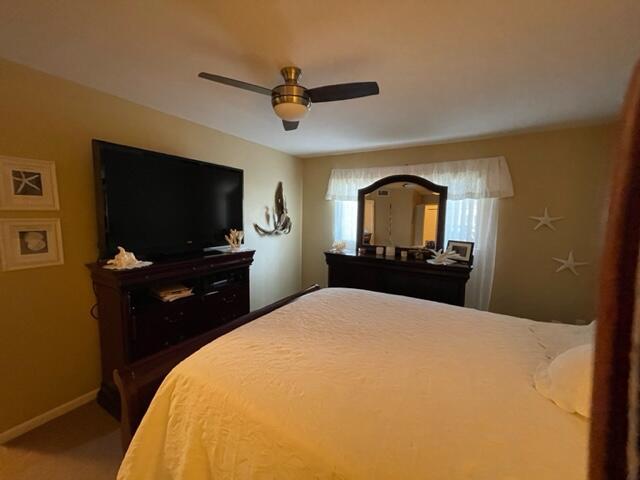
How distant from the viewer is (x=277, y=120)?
2572 mm

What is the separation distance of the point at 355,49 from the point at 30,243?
2.34 meters

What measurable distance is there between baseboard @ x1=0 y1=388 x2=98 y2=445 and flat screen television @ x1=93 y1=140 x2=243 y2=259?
43.0 inches

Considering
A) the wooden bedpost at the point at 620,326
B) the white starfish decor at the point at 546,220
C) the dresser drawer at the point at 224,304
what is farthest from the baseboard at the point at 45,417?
the white starfish decor at the point at 546,220

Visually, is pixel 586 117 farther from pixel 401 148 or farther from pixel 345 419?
pixel 345 419

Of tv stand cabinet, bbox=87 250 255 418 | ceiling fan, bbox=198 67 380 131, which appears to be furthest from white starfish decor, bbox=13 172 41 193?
ceiling fan, bbox=198 67 380 131

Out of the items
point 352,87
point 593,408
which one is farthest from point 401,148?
point 593,408

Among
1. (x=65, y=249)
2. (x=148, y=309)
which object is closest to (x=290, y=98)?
(x=148, y=309)

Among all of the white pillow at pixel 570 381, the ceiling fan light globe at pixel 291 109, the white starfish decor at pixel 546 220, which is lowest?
the white pillow at pixel 570 381

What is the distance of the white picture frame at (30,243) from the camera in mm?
1678

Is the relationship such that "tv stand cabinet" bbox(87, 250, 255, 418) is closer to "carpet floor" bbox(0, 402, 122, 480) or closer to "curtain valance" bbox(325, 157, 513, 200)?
"carpet floor" bbox(0, 402, 122, 480)

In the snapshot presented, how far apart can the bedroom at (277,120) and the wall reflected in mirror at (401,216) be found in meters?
0.24

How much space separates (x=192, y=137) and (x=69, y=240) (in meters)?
1.35

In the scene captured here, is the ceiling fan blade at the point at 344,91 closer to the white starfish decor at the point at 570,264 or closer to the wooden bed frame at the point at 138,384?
the wooden bed frame at the point at 138,384

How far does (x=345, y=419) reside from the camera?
3.17ft
